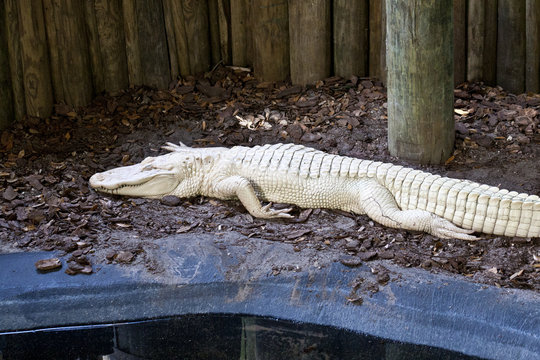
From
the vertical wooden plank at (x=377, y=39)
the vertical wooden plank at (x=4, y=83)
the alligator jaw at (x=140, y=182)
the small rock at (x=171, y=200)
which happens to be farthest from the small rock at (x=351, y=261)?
the vertical wooden plank at (x=4, y=83)

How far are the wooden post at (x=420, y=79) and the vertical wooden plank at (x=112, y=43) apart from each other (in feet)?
7.88

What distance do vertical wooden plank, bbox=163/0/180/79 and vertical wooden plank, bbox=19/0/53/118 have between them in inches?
40.3

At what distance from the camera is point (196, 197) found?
542 cm

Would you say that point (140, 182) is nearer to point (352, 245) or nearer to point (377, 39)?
point (352, 245)

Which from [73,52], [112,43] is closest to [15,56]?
[73,52]

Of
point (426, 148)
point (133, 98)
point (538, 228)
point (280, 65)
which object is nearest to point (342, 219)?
point (426, 148)

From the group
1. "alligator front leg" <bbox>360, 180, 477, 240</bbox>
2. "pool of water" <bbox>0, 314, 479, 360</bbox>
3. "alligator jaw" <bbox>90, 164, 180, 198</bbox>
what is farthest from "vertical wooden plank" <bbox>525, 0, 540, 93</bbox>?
"pool of water" <bbox>0, 314, 479, 360</bbox>

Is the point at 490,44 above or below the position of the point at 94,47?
Answer: below

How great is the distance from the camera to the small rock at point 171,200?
5266mm

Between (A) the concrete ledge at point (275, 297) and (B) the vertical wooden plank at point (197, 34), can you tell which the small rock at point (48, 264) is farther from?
(B) the vertical wooden plank at point (197, 34)

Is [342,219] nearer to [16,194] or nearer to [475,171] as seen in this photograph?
[475,171]

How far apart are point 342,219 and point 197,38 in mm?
2477

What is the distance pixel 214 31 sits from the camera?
262 inches

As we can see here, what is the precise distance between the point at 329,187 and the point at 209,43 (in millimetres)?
2294
